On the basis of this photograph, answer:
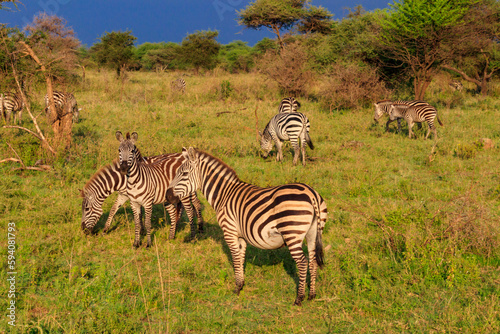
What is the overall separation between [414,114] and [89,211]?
12.3 meters

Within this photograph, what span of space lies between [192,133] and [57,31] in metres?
16.4

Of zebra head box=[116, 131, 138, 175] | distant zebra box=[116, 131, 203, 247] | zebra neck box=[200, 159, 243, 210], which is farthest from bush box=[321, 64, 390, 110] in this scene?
zebra neck box=[200, 159, 243, 210]

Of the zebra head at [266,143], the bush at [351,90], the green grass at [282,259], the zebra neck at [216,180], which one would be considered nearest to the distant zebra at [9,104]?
the green grass at [282,259]

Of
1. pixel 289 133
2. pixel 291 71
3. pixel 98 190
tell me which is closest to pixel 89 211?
pixel 98 190

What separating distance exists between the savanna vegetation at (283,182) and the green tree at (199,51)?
13.1 meters

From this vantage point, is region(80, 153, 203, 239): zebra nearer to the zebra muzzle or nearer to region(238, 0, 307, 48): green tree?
the zebra muzzle

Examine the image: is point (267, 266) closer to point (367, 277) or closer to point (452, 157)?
point (367, 277)

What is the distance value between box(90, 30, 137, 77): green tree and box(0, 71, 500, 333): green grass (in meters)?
17.5

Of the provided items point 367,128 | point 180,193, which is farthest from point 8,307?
point 367,128

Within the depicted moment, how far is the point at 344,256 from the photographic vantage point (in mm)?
5543

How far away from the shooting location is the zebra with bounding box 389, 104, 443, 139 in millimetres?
13836

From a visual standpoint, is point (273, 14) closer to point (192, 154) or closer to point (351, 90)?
point (351, 90)

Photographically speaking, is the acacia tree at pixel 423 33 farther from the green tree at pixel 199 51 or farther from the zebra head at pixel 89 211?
the green tree at pixel 199 51

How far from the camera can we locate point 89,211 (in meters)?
6.66
